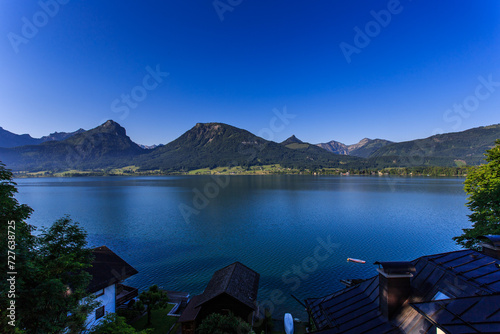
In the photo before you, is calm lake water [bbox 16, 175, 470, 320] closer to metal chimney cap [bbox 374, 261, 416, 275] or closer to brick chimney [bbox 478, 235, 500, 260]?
metal chimney cap [bbox 374, 261, 416, 275]

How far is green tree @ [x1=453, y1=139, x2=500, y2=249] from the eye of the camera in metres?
18.9

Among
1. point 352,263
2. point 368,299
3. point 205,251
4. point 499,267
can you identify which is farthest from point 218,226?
point 499,267

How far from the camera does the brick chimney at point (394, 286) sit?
893 cm

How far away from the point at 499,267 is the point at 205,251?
33.1m

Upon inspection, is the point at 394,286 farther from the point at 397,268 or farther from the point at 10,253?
the point at 10,253

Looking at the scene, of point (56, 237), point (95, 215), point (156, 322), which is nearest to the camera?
point (56, 237)

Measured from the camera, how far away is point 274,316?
19.9 meters

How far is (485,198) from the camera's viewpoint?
19906 mm

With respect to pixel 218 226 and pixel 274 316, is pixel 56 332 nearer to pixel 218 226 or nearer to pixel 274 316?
pixel 274 316

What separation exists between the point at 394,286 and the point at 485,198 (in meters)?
19.5

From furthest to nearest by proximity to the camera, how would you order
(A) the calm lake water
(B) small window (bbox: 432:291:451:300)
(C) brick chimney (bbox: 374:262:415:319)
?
1. (A) the calm lake water
2. (C) brick chimney (bbox: 374:262:415:319)
3. (B) small window (bbox: 432:291:451:300)

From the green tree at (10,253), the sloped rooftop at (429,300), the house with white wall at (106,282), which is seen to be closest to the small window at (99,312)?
the house with white wall at (106,282)

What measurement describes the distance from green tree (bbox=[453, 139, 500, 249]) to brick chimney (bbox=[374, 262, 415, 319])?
15.6 meters

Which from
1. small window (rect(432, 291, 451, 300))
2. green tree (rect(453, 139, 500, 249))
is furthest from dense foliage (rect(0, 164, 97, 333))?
green tree (rect(453, 139, 500, 249))
